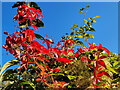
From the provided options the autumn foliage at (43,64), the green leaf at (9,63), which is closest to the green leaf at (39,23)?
the autumn foliage at (43,64)

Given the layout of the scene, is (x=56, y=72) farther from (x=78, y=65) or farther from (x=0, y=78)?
(x=0, y=78)

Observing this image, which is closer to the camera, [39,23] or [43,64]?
[43,64]

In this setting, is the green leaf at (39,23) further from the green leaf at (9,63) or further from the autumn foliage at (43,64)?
the green leaf at (9,63)

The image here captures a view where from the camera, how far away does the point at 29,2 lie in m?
1.48

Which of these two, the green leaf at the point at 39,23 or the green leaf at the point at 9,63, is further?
the green leaf at the point at 39,23

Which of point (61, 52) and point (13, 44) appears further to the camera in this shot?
point (61, 52)

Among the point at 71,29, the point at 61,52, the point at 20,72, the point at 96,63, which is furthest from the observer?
the point at 71,29

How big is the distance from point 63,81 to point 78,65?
20cm

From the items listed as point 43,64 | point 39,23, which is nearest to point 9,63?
point 43,64

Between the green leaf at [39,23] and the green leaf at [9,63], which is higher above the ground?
the green leaf at [39,23]

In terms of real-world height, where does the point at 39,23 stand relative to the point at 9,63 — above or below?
above

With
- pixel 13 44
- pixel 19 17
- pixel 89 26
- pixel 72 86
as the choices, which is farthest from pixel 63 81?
pixel 89 26

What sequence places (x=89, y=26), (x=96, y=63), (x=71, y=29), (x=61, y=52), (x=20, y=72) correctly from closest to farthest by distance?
1. (x=96, y=63)
2. (x=20, y=72)
3. (x=61, y=52)
4. (x=89, y=26)
5. (x=71, y=29)

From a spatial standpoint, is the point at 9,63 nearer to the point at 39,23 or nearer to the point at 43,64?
the point at 43,64
